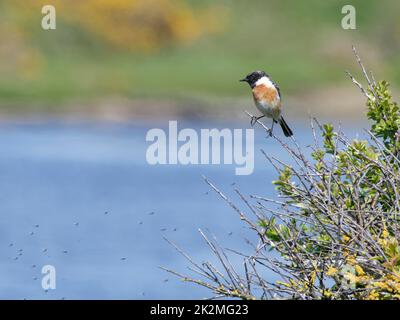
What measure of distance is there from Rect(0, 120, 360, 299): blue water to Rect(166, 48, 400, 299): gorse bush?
3972 mm

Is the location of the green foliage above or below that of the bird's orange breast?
below

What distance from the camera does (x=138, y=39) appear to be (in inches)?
2186

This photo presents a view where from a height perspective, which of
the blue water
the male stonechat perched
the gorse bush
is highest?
the blue water

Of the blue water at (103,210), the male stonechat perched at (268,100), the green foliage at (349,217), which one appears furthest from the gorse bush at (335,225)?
the blue water at (103,210)

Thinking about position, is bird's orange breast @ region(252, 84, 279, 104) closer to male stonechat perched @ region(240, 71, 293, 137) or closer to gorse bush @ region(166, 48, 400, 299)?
male stonechat perched @ region(240, 71, 293, 137)

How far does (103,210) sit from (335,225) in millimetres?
21079

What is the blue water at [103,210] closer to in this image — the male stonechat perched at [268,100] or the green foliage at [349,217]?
the male stonechat perched at [268,100]

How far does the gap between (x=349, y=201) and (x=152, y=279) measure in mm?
12893

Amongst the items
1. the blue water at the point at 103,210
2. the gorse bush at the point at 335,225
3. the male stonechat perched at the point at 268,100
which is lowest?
the gorse bush at the point at 335,225

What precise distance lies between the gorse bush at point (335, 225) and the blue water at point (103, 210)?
397 cm

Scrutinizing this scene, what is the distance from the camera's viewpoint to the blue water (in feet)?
61.9

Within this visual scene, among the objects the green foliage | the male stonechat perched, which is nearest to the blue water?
the male stonechat perched

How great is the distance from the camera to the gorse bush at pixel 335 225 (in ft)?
21.3
